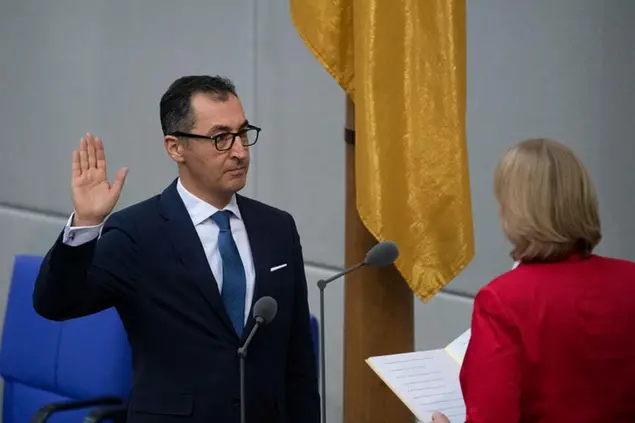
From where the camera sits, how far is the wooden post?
8.18ft

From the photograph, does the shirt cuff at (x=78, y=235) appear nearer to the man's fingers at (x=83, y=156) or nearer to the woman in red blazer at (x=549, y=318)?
the man's fingers at (x=83, y=156)

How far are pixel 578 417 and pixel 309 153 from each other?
7.38ft

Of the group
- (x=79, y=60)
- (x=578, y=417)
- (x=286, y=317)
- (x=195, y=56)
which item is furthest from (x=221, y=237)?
(x=79, y=60)

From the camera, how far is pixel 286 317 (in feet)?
7.19

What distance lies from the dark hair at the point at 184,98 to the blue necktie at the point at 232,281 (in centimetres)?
28

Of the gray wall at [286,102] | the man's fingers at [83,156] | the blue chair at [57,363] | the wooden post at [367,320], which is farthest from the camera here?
the blue chair at [57,363]

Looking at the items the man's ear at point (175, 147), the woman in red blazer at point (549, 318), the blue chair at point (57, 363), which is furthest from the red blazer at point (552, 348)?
the blue chair at point (57, 363)

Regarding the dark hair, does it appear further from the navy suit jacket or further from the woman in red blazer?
the woman in red blazer

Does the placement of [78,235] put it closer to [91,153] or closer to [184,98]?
[91,153]

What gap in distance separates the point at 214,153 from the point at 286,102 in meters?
1.70

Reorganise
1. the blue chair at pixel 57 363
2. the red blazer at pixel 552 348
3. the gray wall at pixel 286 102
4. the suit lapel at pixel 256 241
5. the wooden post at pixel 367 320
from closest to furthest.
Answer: the red blazer at pixel 552 348 < the suit lapel at pixel 256 241 < the wooden post at pixel 367 320 < the gray wall at pixel 286 102 < the blue chair at pixel 57 363

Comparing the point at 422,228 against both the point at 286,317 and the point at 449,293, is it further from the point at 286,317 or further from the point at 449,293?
the point at 449,293

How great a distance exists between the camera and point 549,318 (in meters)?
→ 1.64

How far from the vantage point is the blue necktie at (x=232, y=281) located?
6.91 ft
